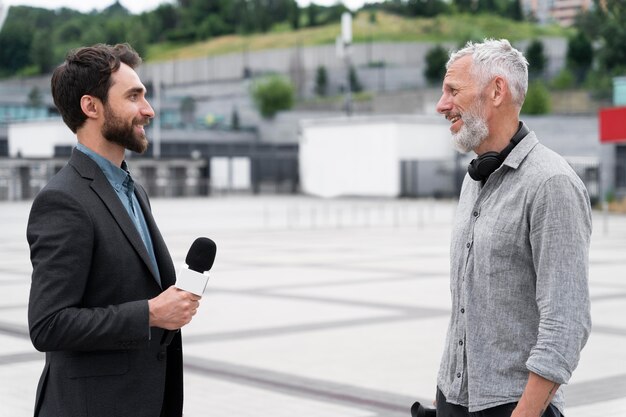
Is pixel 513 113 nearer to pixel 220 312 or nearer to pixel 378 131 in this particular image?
pixel 220 312

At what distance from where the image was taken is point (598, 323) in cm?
1200

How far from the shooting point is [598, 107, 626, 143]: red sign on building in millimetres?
33719

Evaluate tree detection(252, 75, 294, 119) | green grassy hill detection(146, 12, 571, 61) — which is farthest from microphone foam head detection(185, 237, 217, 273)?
green grassy hill detection(146, 12, 571, 61)

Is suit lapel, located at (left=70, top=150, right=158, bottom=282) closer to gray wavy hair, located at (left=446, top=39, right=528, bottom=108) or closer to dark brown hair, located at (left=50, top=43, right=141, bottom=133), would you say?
dark brown hair, located at (left=50, top=43, right=141, bottom=133)

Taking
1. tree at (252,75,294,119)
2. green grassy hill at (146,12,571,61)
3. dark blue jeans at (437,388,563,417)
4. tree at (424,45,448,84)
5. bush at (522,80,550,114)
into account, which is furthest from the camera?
green grassy hill at (146,12,571,61)

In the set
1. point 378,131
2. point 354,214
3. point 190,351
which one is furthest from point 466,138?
point 378,131

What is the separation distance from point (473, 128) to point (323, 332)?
8.13m

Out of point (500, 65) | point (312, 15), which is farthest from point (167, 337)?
point (312, 15)

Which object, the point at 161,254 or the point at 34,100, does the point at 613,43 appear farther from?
the point at 161,254

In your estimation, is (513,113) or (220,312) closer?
(513,113)

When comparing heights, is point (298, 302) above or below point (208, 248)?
below

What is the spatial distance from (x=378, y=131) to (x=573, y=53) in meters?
40.1

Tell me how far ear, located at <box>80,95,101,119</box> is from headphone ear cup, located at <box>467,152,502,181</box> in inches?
47.4

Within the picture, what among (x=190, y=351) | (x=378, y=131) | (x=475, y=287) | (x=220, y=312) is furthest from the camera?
(x=378, y=131)
